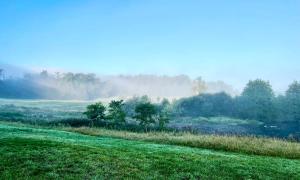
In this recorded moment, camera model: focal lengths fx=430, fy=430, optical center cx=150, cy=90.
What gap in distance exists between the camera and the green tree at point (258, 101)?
15738 cm

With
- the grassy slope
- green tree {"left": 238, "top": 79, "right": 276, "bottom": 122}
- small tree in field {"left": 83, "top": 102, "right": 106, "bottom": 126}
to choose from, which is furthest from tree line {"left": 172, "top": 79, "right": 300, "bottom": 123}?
the grassy slope

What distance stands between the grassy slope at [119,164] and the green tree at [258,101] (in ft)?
430

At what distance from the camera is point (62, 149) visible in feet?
90.4

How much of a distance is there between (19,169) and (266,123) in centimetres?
13615

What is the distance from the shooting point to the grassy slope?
23.6 metres

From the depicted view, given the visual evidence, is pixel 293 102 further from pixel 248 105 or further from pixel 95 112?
pixel 95 112

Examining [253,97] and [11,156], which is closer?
[11,156]

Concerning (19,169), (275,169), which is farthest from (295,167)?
(19,169)

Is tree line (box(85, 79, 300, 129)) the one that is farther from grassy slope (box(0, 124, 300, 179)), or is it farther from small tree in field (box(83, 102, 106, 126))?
grassy slope (box(0, 124, 300, 179))

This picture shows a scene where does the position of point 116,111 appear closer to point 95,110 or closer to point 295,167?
point 95,110

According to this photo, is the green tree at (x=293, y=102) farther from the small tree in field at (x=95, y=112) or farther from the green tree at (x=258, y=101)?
the small tree in field at (x=95, y=112)

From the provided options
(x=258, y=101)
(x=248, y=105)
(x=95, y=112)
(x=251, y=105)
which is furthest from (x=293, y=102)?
(x=95, y=112)

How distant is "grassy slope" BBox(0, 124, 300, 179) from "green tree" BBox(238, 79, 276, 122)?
130915 millimetres

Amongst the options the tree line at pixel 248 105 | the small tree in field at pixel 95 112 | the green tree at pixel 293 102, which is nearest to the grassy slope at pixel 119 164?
the small tree in field at pixel 95 112
